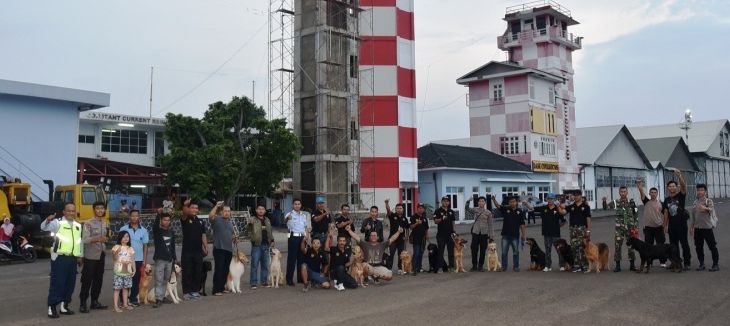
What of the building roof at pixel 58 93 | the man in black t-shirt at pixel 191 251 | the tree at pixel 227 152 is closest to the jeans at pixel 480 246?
the man in black t-shirt at pixel 191 251

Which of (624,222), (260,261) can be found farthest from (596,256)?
(260,261)

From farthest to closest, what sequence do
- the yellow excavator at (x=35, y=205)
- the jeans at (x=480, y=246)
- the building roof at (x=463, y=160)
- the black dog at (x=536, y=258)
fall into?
the building roof at (x=463, y=160)
the yellow excavator at (x=35, y=205)
the jeans at (x=480, y=246)
the black dog at (x=536, y=258)

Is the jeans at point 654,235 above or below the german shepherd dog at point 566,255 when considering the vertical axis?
above

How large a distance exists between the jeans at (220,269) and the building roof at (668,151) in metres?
67.6

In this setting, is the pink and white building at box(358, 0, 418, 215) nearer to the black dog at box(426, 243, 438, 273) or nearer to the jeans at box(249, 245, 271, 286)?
the black dog at box(426, 243, 438, 273)

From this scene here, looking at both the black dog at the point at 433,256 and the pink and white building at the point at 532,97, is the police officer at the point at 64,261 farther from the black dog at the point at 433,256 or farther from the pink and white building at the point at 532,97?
the pink and white building at the point at 532,97

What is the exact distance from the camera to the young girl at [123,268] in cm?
979

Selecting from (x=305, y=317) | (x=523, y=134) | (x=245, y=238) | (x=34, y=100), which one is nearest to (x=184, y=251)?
(x=305, y=317)

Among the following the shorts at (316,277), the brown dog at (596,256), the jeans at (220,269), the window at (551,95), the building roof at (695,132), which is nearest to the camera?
the jeans at (220,269)

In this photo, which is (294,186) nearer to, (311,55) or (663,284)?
(311,55)

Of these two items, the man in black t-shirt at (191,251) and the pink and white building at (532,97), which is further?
the pink and white building at (532,97)

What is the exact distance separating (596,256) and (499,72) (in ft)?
133

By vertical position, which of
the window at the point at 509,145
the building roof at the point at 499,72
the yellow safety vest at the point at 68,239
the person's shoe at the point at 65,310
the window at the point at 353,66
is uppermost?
the building roof at the point at 499,72

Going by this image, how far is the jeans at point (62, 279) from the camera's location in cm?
940
